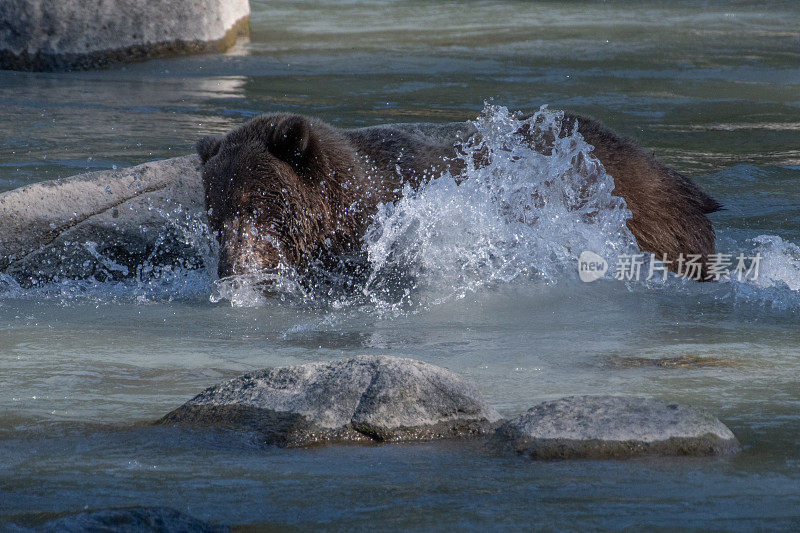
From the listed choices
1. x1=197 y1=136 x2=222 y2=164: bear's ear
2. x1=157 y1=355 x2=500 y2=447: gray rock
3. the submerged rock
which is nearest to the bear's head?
x1=197 y1=136 x2=222 y2=164: bear's ear

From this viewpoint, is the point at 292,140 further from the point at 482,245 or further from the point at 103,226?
the point at 103,226

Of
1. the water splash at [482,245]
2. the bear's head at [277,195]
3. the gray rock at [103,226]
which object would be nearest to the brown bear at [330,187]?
the bear's head at [277,195]

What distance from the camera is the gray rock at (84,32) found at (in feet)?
51.0

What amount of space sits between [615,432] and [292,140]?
11.8 ft

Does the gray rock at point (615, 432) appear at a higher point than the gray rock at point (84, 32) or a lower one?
lower

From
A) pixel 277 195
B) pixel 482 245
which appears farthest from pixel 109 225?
pixel 482 245

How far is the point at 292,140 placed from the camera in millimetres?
6742

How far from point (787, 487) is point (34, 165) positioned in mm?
7902

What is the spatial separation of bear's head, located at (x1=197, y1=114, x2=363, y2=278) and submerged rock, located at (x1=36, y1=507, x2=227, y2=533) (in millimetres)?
3530

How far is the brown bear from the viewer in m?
6.76

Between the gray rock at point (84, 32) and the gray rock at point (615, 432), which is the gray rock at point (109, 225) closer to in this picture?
the gray rock at point (615, 432)

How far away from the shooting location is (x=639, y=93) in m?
13.5

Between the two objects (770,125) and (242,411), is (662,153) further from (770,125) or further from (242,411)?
(242,411)

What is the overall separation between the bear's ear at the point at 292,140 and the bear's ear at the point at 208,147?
53 centimetres
